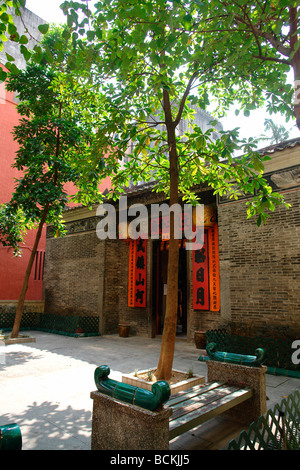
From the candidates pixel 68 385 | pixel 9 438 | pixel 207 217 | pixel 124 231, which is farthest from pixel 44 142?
pixel 9 438

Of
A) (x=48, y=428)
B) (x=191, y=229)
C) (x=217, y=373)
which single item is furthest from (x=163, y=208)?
(x=48, y=428)

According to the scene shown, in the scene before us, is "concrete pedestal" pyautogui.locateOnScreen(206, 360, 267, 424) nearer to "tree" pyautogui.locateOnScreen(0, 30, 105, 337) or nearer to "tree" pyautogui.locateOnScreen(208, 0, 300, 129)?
"tree" pyautogui.locateOnScreen(208, 0, 300, 129)

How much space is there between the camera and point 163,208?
407 inches

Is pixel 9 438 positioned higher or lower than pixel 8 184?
lower

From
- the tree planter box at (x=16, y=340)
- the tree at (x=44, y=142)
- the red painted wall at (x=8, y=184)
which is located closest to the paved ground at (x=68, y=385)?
the tree planter box at (x=16, y=340)

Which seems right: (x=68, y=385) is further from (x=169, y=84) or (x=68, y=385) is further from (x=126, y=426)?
(x=169, y=84)

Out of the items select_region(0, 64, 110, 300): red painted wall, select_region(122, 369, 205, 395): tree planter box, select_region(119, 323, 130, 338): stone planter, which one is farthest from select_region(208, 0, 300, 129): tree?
select_region(0, 64, 110, 300): red painted wall

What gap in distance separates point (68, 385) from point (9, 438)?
12.5 ft

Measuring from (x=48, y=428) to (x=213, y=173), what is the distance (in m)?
4.45

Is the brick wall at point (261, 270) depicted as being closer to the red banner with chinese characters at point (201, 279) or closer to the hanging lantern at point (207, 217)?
the hanging lantern at point (207, 217)

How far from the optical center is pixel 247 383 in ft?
12.4

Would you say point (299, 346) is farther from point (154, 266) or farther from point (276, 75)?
point (154, 266)

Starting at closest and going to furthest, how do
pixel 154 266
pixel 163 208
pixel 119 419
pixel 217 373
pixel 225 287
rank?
pixel 119 419, pixel 217 373, pixel 225 287, pixel 163 208, pixel 154 266
